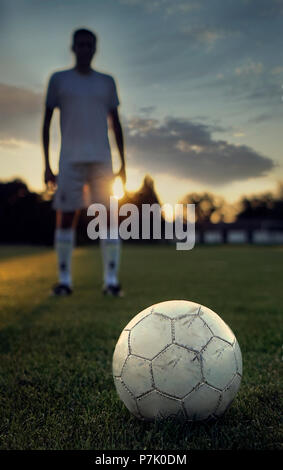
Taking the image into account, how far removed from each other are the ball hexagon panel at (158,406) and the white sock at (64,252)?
13.1 ft

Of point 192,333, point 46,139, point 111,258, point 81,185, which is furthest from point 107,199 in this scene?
point 192,333

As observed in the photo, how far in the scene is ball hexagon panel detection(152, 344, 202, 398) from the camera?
174cm

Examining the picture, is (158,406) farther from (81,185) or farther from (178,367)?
(81,185)

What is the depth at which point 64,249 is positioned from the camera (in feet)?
18.9

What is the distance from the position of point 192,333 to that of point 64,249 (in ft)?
13.4

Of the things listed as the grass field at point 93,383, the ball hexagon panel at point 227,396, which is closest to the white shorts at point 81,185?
Answer: the grass field at point 93,383

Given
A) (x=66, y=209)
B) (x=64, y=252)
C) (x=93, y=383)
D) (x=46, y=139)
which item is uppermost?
(x=46, y=139)

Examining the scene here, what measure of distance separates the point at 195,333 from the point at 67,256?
406cm

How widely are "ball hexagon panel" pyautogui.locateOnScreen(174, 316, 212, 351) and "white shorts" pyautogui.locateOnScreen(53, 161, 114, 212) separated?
3798mm

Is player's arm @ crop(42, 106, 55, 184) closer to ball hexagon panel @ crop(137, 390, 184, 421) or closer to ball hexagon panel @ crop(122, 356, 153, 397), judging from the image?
ball hexagon panel @ crop(122, 356, 153, 397)

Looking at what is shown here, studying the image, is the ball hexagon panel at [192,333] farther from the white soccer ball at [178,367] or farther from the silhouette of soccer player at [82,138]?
the silhouette of soccer player at [82,138]

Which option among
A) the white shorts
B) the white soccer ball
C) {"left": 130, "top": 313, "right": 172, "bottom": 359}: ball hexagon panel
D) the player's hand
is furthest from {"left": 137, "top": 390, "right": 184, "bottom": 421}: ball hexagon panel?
the player's hand
